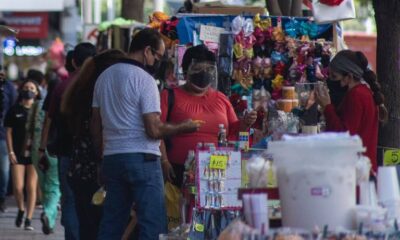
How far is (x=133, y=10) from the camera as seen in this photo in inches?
774


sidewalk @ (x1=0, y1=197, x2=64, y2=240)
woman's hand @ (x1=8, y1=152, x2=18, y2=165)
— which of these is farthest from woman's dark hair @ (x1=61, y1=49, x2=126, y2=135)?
woman's hand @ (x1=8, y1=152, x2=18, y2=165)

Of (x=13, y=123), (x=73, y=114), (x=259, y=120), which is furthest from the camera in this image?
(x=13, y=123)

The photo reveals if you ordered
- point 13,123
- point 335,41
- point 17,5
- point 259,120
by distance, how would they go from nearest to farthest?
1. point 259,120
2. point 335,41
3. point 13,123
4. point 17,5

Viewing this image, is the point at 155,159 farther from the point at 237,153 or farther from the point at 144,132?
the point at 237,153

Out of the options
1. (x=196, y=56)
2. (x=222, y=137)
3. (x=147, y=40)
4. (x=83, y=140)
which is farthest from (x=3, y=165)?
(x=147, y=40)

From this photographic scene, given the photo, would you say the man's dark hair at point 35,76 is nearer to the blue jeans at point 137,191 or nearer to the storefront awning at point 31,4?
the storefront awning at point 31,4

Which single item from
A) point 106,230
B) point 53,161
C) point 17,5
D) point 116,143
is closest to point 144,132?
point 116,143

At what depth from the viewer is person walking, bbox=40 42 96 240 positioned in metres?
10.0

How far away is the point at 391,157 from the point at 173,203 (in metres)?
1.80

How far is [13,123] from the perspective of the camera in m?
15.2

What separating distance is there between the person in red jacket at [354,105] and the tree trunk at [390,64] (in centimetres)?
211

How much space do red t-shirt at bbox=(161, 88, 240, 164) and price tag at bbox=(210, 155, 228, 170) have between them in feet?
1.30

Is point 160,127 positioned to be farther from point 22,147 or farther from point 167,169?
point 22,147

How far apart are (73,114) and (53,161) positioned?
13.1 ft
